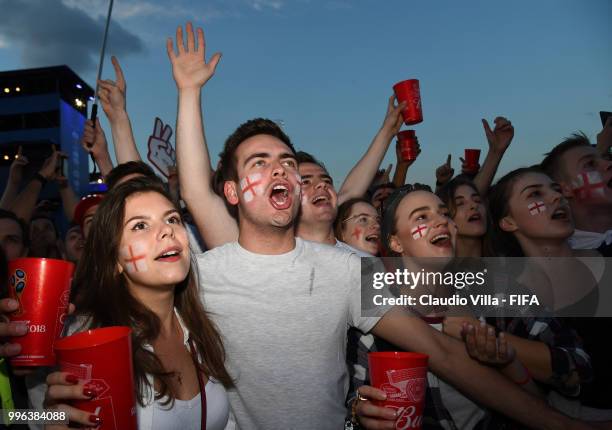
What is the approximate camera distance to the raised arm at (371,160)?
403 cm

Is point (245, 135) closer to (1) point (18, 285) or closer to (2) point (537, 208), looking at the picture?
(1) point (18, 285)

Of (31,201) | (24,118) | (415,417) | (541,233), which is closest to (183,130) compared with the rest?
(415,417)

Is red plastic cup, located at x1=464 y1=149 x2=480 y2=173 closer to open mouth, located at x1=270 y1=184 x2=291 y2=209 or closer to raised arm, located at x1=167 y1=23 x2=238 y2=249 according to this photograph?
raised arm, located at x1=167 y1=23 x2=238 y2=249

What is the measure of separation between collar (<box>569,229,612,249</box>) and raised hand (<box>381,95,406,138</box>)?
1.66 metres

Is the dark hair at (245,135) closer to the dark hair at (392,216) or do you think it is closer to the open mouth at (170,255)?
the open mouth at (170,255)

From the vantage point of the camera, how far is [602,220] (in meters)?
3.70

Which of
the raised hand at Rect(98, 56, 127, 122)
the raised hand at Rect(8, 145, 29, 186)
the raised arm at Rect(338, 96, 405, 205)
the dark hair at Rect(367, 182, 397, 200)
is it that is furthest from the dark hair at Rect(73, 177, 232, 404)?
the dark hair at Rect(367, 182, 397, 200)

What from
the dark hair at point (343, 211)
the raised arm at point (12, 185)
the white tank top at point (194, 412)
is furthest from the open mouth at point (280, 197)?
the raised arm at point (12, 185)

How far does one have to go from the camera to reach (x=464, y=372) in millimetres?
2219

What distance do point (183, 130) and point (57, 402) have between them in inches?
63.2

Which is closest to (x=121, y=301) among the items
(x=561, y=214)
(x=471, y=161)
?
A: (x=561, y=214)

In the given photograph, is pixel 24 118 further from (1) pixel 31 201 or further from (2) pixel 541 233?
(2) pixel 541 233

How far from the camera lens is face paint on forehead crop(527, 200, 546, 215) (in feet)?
10.7

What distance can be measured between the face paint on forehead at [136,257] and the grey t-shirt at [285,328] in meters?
0.38
